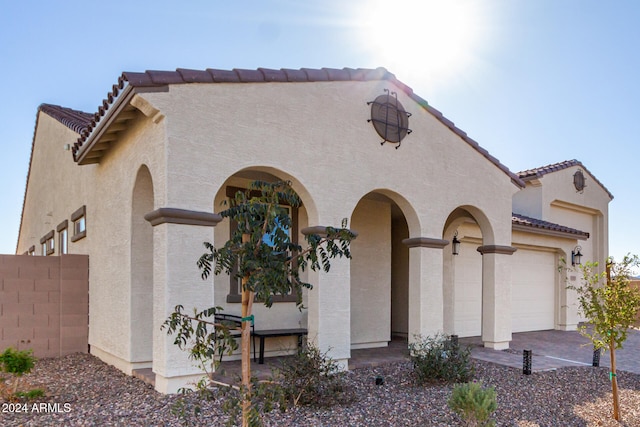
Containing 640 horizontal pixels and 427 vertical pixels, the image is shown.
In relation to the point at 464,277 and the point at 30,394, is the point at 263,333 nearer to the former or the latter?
the point at 30,394

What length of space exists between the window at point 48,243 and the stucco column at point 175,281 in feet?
26.0

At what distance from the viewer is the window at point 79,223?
10.1 meters

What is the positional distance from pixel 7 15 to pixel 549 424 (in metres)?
9.99

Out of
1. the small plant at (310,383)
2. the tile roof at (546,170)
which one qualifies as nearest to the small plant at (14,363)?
the small plant at (310,383)

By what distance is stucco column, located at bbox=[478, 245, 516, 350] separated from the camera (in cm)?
1046

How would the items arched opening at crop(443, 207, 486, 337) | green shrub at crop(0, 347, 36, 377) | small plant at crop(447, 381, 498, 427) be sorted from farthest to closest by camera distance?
arched opening at crop(443, 207, 486, 337)
green shrub at crop(0, 347, 36, 377)
small plant at crop(447, 381, 498, 427)

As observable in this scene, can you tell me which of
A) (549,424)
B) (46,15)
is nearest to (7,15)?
(46,15)

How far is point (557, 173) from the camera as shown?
1689cm

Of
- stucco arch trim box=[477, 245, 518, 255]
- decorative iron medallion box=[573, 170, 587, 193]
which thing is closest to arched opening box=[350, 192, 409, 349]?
stucco arch trim box=[477, 245, 518, 255]

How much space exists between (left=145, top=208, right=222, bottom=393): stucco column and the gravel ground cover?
365 millimetres

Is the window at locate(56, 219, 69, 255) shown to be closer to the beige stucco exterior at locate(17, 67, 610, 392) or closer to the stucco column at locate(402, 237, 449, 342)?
the beige stucco exterior at locate(17, 67, 610, 392)

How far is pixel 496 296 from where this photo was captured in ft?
34.3

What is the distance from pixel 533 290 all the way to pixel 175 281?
11.7 metres

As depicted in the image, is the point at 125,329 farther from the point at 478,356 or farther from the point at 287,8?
the point at 478,356
